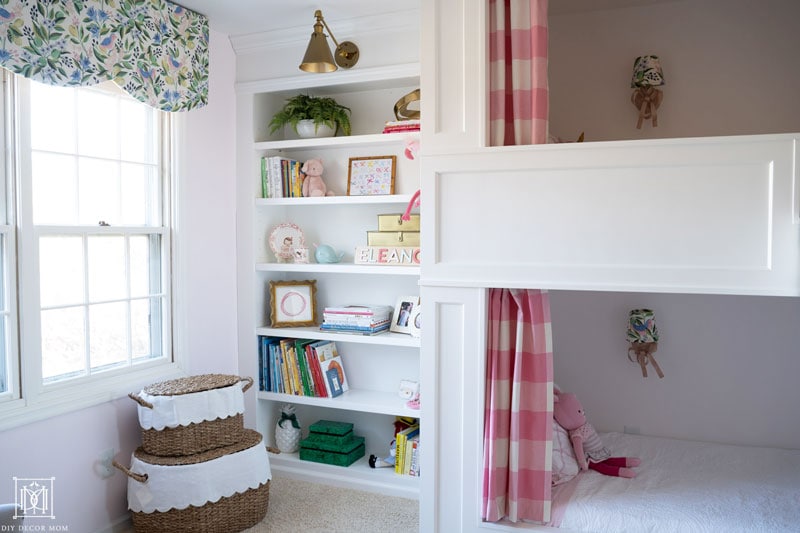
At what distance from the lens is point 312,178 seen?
11.5 feet

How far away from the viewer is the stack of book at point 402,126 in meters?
3.13

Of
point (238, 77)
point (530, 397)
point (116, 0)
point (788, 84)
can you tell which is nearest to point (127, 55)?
point (116, 0)

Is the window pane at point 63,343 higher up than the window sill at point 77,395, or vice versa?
the window pane at point 63,343

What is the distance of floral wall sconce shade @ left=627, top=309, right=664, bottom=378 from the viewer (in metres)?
2.98

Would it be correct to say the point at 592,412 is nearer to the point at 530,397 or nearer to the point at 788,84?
the point at 530,397

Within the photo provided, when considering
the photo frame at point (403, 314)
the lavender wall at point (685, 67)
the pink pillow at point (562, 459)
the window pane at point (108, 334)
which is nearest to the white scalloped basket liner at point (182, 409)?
the window pane at point (108, 334)

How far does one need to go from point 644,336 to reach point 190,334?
2.31 metres

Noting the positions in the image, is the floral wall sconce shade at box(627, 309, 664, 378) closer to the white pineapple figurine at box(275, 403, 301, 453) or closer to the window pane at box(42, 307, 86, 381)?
the white pineapple figurine at box(275, 403, 301, 453)

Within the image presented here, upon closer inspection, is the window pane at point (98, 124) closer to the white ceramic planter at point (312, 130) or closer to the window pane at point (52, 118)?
the window pane at point (52, 118)

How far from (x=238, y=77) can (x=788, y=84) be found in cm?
281

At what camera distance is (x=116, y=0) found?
2699 millimetres

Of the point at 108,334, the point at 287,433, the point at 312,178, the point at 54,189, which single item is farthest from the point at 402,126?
the point at 287,433

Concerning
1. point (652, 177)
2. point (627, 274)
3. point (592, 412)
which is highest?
point (652, 177)

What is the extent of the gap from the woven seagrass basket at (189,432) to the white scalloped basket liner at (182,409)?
0.06ft
